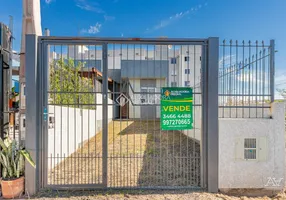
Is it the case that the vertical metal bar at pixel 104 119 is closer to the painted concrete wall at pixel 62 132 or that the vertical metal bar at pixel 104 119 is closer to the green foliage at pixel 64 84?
the painted concrete wall at pixel 62 132

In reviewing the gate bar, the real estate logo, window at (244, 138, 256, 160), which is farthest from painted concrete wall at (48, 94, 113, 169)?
the real estate logo

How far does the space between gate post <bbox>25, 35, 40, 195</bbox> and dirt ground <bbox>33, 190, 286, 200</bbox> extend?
1.18 ft

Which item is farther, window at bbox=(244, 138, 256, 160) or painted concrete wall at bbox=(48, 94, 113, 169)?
painted concrete wall at bbox=(48, 94, 113, 169)

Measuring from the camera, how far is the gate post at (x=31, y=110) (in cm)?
303

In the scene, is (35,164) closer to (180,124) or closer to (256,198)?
(180,124)

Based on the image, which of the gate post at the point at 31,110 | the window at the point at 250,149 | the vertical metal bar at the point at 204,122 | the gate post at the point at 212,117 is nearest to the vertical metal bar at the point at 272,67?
the window at the point at 250,149

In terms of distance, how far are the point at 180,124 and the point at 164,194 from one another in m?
1.24

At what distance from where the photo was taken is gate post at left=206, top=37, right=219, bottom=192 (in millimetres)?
3178

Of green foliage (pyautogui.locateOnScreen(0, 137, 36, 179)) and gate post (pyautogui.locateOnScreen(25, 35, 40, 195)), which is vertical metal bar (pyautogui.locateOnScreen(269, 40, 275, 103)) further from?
green foliage (pyautogui.locateOnScreen(0, 137, 36, 179))

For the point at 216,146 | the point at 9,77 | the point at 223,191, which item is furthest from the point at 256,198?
the point at 9,77

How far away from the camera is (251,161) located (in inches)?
126

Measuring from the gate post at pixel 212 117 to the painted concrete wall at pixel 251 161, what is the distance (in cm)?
10

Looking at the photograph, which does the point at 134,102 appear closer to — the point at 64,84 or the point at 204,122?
the point at 204,122

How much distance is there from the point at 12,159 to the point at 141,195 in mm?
2245
